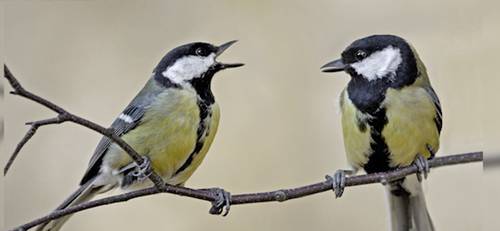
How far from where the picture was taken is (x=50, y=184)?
1.05 meters

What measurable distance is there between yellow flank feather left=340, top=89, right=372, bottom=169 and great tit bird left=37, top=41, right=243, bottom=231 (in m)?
0.16

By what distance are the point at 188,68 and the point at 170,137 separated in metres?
0.09

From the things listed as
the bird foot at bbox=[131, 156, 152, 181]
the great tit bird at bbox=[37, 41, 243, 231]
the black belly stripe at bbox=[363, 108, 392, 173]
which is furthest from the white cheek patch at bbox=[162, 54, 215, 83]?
the black belly stripe at bbox=[363, 108, 392, 173]

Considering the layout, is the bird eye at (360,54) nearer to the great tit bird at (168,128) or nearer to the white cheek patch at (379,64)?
→ the white cheek patch at (379,64)

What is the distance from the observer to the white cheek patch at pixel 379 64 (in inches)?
33.3

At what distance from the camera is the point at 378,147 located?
0.87m

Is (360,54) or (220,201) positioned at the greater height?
(360,54)

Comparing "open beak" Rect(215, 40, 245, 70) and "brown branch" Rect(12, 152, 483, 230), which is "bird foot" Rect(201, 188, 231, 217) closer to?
"brown branch" Rect(12, 152, 483, 230)

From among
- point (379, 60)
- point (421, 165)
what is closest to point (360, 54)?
point (379, 60)

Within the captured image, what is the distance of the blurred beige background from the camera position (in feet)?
3.00

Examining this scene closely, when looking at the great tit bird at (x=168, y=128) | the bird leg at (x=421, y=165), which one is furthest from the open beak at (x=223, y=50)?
the bird leg at (x=421, y=165)

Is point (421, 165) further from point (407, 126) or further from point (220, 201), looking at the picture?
point (220, 201)

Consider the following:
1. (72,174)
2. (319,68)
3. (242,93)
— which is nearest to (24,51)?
(72,174)

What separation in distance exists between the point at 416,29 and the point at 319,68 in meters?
0.14
